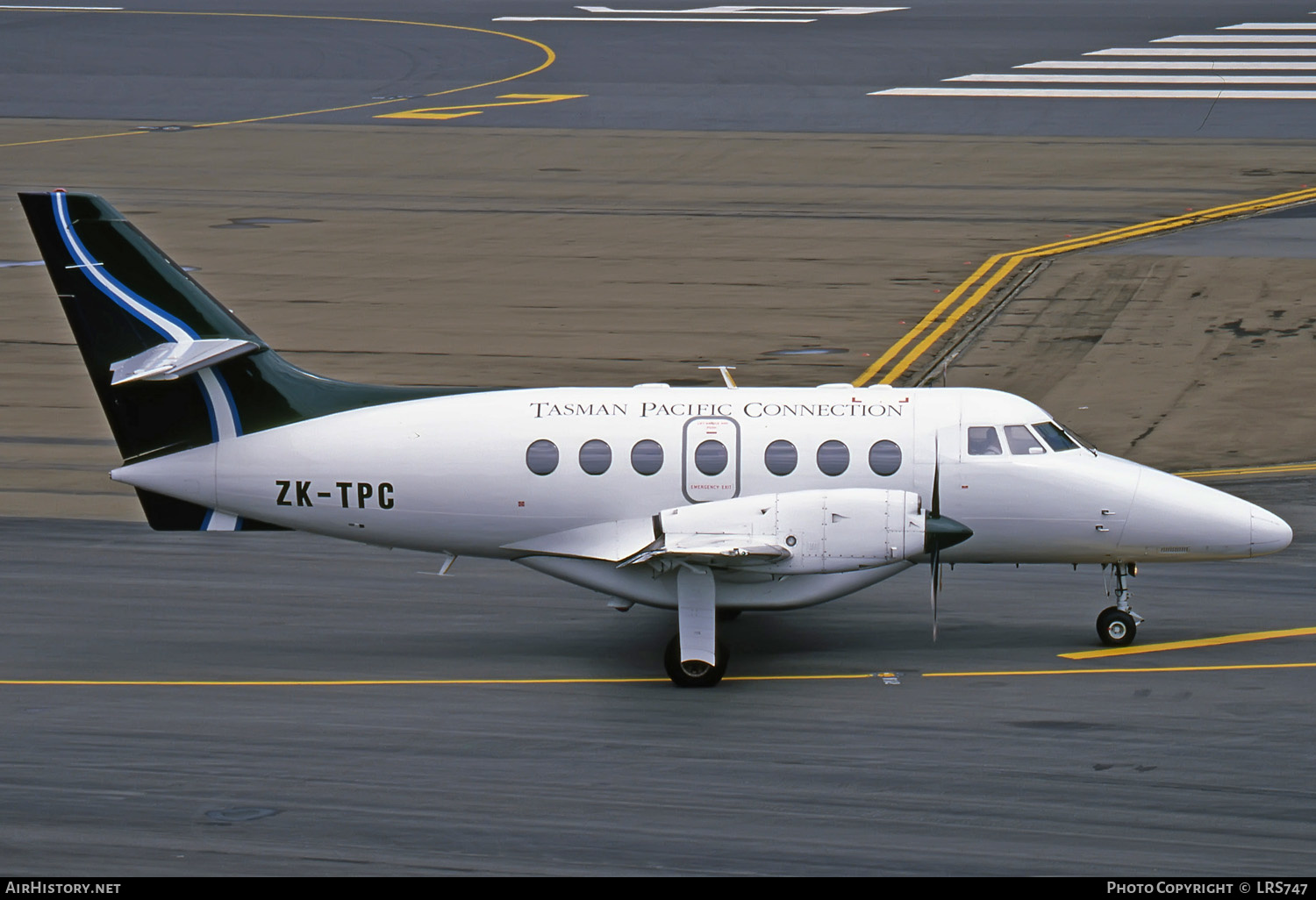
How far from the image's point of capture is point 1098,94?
201 feet

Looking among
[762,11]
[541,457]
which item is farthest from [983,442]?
[762,11]

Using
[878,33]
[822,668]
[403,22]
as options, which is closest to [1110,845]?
[822,668]

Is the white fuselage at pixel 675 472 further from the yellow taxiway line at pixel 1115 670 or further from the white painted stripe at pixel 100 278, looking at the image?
the white painted stripe at pixel 100 278

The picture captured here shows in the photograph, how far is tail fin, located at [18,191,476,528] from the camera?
20641 millimetres

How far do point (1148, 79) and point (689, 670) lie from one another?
50183 mm

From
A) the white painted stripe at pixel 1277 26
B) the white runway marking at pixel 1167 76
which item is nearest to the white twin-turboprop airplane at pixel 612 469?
the white runway marking at pixel 1167 76

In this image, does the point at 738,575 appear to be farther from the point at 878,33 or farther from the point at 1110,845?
the point at 878,33

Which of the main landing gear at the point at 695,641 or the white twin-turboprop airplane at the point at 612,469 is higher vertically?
the white twin-turboprop airplane at the point at 612,469

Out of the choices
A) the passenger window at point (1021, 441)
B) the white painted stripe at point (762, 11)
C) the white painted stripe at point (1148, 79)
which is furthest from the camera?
the white painted stripe at point (762, 11)

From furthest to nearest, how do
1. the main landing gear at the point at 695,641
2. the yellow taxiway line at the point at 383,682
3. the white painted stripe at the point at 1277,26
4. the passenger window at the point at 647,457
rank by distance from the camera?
the white painted stripe at the point at 1277,26, the passenger window at the point at 647,457, the yellow taxiway line at the point at 383,682, the main landing gear at the point at 695,641

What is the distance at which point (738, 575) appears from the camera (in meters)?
20.0

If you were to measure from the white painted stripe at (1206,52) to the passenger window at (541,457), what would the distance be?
54.5 meters

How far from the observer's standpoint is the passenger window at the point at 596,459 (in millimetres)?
20203

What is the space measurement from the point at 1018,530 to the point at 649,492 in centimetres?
438
